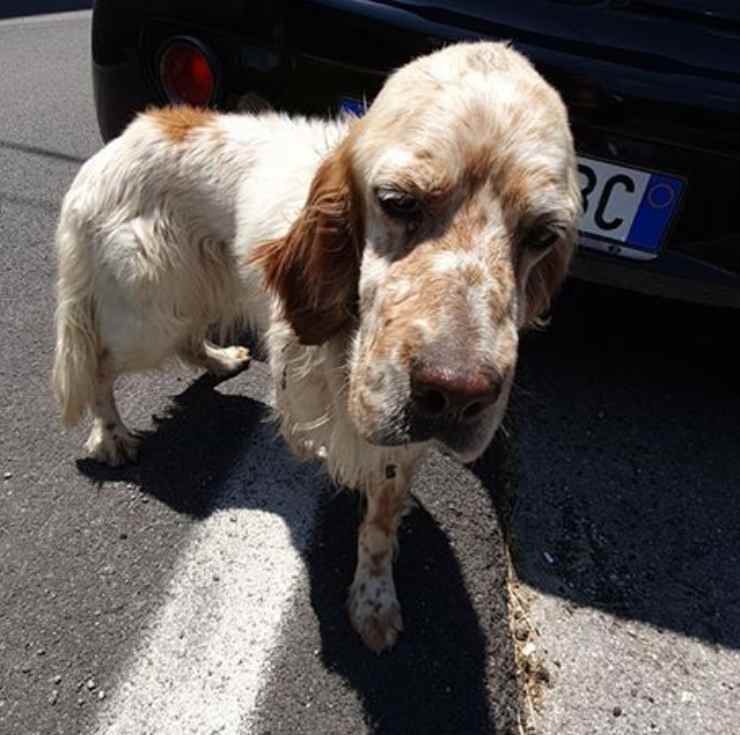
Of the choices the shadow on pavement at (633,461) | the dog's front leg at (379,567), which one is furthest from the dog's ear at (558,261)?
the shadow on pavement at (633,461)

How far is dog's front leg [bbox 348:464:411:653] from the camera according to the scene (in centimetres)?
220

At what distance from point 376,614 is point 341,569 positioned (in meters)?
0.27

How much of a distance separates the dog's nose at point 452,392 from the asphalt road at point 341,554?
0.99 meters

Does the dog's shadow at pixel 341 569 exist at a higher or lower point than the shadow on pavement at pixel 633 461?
lower

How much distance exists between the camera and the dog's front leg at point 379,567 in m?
2.20

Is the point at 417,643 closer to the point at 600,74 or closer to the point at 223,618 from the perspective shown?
the point at 223,618

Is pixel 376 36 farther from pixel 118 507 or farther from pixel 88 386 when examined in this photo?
pixel 118 507

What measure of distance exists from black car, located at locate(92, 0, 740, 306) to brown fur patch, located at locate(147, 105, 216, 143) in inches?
8.3

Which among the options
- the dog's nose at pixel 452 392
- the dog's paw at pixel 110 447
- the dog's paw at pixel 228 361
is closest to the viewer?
the dog's nose at pixel 452 392

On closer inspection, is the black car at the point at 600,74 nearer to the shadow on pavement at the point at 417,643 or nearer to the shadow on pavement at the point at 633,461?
the shadow on pavement at the point at 633,461

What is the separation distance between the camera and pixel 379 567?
2.31 meters

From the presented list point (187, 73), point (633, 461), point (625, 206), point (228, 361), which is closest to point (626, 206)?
point (625, 206)

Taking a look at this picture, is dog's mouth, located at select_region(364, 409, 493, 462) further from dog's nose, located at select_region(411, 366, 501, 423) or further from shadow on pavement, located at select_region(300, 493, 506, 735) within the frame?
shadow on pavement, located at select_region(300, 493, 506, 735)

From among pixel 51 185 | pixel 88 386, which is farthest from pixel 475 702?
pixel 51 185
